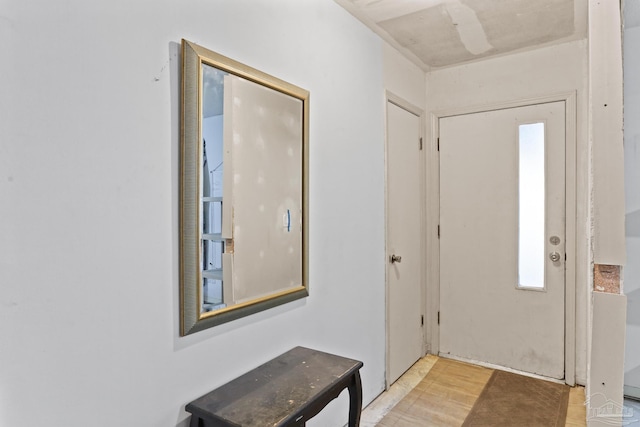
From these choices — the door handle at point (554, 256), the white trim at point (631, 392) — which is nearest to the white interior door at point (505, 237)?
the door handle at point (554, 256)

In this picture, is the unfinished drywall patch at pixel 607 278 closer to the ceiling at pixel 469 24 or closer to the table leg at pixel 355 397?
the table leg at pixel 355 397

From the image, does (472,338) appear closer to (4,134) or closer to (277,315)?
(277,315)

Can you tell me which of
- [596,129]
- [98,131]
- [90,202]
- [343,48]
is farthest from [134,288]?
[343,48]

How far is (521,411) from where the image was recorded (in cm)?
246

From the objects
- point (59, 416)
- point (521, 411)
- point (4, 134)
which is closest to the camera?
point (4, 134)

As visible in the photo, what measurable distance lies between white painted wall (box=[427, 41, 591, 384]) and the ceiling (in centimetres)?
10

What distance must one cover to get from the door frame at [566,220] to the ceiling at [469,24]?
395mm

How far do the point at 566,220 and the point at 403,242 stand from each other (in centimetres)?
114

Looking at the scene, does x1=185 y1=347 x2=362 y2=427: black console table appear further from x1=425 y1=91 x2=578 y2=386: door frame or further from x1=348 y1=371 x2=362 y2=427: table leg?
x1=425 y1=91 x2=578 y2=386: door frame

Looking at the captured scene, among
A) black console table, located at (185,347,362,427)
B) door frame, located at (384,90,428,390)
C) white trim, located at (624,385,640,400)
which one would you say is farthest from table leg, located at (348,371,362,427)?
door frame, located at (384,90,428,390)

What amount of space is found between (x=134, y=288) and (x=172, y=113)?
589 mm

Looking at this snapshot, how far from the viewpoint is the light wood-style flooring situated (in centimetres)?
236

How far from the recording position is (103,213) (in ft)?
3.85

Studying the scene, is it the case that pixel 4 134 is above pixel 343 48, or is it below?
below
